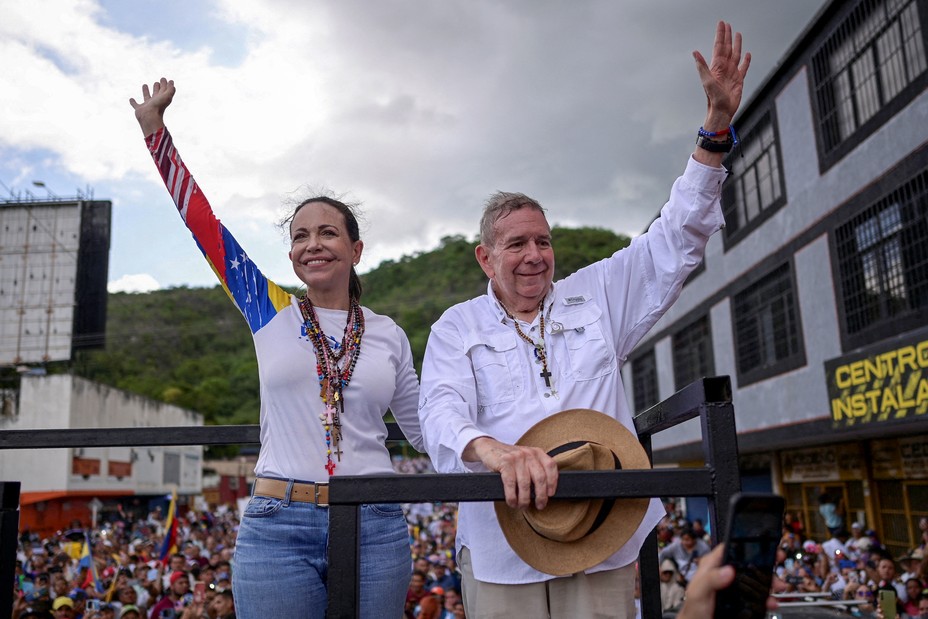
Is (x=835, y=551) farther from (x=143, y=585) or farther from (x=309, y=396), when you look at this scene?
(x=309, y=396)

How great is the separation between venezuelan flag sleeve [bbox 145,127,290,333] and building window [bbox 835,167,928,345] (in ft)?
36.0

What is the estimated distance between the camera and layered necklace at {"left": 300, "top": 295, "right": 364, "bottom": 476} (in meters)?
2.54

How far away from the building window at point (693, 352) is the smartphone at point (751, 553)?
63.6 feet

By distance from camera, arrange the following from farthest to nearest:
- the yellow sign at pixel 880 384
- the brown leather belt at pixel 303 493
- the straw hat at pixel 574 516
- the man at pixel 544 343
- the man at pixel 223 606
Answer: the yellow sign at pixel 880 384
the man at pixel 223 606
the brown leather belt at pixel 303 493
the man at pixel 544 343
the straw hat at pixel 574 516

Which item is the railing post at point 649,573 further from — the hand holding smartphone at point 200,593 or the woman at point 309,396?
the hand holding smartphone at point 200,593

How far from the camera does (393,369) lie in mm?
2777

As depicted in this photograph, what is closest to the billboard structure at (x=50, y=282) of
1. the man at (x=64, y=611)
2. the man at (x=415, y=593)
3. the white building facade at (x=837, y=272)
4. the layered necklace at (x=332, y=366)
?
the white building facade at (x=837, y=272)

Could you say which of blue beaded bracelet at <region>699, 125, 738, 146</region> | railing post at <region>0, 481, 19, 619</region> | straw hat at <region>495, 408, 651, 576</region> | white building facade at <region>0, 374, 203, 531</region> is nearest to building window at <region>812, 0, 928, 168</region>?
blue beaded bracelet at <region>699, 125, 738, 146</region>

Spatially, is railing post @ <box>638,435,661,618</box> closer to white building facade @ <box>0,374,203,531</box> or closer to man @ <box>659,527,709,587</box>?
man @ <box>659,527,709,587</box>

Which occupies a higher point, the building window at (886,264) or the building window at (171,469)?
the building window at (886,264)

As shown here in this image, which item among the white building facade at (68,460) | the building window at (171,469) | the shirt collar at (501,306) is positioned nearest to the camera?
the shirt collar at (501,306)

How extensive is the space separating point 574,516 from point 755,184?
57.8 feet

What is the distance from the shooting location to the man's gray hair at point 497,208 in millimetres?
2666

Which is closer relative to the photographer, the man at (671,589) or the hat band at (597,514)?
the hat band at (597,514)
